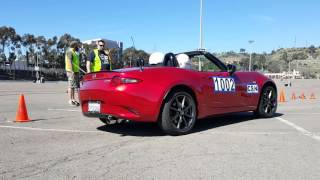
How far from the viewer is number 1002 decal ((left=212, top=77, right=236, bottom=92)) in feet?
26.0

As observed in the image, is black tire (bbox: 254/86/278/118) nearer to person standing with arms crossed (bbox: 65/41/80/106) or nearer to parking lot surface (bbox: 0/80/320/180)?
parking lot surface (bbox: 0/80/320/180)

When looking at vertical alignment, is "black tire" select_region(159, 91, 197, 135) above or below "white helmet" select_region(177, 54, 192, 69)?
below

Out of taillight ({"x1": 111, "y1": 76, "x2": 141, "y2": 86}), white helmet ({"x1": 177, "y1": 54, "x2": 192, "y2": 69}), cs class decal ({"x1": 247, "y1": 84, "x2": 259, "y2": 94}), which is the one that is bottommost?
cs class decal ({"x1": 247, "y1": 84, "x2": 259, "y2": 94})

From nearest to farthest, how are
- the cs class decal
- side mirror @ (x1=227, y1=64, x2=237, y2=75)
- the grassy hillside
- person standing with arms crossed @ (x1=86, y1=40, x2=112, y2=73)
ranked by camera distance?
side mirror @ (x1=227, y1=64, x2=237, y2=75) → the cs class decal → person standing with arms crossed @ (x1=86, y1=40, x2=112, y2=73) → the grassy hillside

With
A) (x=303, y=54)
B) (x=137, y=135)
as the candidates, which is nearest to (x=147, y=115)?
(x=137, y=135)

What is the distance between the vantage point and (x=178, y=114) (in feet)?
23.4

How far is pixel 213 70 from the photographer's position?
8281 millimetres

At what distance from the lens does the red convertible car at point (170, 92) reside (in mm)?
6707

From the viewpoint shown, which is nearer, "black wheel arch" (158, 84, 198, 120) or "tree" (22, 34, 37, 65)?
"black wheel arch" (158, 84, 198, 120)

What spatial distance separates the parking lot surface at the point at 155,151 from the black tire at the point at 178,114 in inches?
6.7

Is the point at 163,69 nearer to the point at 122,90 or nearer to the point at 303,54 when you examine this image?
the point at 122,90

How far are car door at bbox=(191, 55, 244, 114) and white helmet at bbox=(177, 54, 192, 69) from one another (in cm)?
17

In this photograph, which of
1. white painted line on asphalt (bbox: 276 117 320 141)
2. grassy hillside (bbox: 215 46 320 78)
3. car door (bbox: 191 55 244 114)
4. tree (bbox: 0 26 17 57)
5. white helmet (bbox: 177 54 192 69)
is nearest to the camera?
white painted line on asphalt (bbox: 276 117 320 141)

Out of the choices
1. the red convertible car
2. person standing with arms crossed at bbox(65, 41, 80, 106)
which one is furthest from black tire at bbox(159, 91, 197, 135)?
person standing with arms crossed at bbox(65, 41, 80, 106)
